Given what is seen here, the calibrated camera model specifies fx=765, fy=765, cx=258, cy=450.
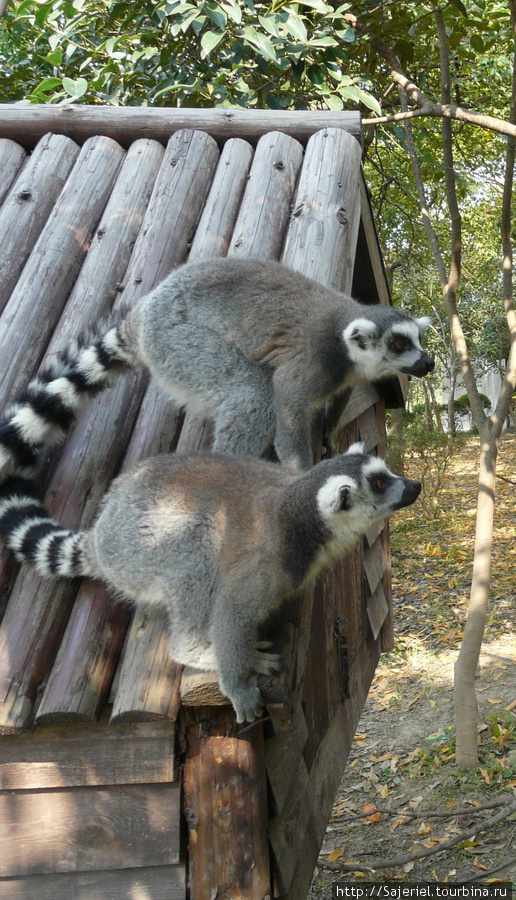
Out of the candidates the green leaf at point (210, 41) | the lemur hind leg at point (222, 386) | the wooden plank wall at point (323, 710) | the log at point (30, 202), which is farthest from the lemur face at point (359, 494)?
the green leaf at point (210, 41)

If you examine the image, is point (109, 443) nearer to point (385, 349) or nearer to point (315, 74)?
point (385, 349)

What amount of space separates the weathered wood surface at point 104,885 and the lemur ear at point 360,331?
2191 mm

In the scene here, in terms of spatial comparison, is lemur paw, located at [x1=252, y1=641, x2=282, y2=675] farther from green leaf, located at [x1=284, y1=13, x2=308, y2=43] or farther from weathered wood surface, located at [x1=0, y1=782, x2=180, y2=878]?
green leaf, located at [x1=284, y1=13, x2=308, y2=43]

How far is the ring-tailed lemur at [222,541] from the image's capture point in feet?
7.89

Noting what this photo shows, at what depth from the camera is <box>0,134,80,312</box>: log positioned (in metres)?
4.02

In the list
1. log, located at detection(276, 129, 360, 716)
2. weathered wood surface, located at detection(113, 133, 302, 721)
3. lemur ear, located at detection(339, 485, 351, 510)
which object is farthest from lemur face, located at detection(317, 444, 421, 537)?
log, located at detection(276, 129, 360, 716)

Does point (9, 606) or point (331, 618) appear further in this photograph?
point (331, 618)

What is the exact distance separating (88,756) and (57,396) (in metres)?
1.40

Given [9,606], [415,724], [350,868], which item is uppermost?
[9,606]

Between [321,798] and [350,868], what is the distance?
2167 mm

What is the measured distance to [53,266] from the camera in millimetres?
3949

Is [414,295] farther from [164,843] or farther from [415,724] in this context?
[164,843]

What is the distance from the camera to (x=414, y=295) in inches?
894

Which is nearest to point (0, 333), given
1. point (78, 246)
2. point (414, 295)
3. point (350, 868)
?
point (78, 246)
